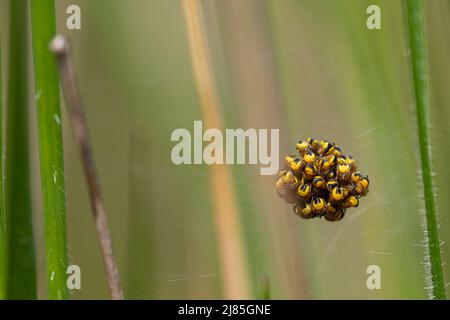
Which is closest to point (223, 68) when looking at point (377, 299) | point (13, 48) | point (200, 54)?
point (200, 54)

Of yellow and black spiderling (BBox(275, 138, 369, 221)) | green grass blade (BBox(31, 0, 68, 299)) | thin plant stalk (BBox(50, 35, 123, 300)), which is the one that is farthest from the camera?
yellow and black spiderling (BBox(275, 138, 369, 221))

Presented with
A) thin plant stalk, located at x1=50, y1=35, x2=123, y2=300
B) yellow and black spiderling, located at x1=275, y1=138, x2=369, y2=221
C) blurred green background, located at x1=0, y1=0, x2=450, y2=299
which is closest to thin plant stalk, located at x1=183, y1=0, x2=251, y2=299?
blurred green background, located at x1=0, y1=0, x2=450, y2=299

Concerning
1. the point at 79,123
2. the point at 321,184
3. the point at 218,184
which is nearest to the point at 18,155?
the point at 218,184

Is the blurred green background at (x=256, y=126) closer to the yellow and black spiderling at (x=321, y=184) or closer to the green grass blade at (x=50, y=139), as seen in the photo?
the yellow and black spiderling at (x=321, y=184)

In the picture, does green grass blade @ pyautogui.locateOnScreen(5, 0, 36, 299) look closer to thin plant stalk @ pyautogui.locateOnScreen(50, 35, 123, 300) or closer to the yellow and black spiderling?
the yellow and black spiderling

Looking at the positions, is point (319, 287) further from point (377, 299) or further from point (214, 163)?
point (214, 163)

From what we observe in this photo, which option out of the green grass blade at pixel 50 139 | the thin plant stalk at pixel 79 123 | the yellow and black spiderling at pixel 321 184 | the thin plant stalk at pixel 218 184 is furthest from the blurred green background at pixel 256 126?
the thin plant stalk at pixel 79 123
